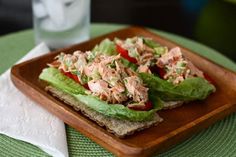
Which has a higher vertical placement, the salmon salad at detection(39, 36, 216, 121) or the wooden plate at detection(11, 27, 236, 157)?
the salmon salad at detection(39, 36, 216, 121)

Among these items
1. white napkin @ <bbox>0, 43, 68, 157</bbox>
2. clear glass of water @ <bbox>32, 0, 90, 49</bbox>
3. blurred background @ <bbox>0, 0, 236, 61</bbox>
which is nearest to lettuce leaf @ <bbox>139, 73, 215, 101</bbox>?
white napkin @ <bbox>0, 43, 68, 157</bbox>

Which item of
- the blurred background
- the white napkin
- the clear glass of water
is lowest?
the blurred background

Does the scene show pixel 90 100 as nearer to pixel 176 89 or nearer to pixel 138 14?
pixel 176 89

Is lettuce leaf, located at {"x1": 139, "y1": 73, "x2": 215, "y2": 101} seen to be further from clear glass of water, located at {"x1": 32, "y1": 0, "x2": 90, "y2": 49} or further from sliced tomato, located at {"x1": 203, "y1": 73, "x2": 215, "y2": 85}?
clear glass of water, located at {"x1": 32, "y1": 0, "x2": 90, "y2": 49}

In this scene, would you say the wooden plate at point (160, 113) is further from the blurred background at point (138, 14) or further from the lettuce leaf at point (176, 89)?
the blurred background at point (138, 14)

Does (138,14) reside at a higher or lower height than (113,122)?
lower

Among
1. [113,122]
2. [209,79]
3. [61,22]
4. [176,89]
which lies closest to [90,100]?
[113,122]

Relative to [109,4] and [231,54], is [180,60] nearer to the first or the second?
[231,54]
